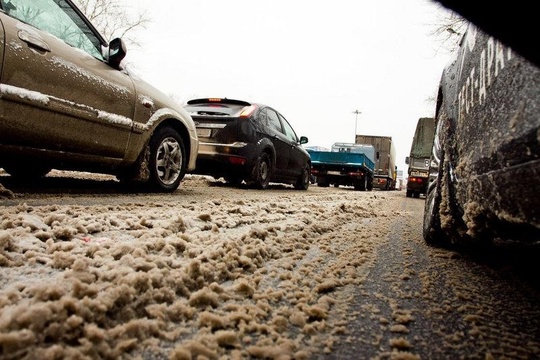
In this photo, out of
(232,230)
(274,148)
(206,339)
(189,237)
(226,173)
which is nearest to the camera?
(206,339)

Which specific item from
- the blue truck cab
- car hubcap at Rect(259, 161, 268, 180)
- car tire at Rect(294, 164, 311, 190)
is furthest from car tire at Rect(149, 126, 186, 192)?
the blue truck cab

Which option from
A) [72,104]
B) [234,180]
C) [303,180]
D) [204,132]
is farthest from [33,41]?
[303,180]

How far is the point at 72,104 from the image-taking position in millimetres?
2984

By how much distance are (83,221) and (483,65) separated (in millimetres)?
2004

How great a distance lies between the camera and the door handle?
257cm

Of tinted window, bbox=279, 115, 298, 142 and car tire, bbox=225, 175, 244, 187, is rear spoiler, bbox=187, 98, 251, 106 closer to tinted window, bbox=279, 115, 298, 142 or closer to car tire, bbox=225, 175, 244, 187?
car tire, bbox=225, 175, 244, 187

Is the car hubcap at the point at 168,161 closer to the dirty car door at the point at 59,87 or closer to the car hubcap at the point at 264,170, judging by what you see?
the dirty car door at the point at 59,87

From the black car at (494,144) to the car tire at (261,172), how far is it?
4689 millimetres

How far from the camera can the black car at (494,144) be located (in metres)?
0.92

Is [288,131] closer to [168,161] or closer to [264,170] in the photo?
[264,170]

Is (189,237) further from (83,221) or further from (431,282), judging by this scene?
(431,282)

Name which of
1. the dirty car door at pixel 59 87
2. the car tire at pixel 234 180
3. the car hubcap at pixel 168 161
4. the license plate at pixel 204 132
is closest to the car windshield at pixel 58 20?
the dirty car door at pixel 59 87

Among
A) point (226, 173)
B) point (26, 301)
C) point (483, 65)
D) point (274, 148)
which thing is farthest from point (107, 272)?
point (274, 148)

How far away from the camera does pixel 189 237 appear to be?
1810 millimetres
